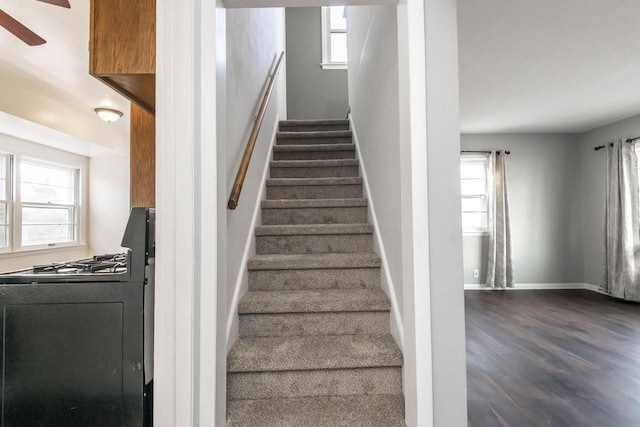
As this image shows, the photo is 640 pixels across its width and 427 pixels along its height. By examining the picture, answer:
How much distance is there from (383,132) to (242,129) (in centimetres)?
86

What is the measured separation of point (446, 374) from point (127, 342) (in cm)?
111

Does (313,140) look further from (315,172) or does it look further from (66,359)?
(66,359)

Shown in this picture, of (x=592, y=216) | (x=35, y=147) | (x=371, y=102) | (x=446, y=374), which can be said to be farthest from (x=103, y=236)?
(x=592, y=216)

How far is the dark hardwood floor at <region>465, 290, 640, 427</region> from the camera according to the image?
65.5 inches

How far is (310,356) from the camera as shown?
1.39 m

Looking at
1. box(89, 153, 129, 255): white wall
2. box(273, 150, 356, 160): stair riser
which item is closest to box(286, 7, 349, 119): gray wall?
box(273, 150, 356, 160): stair riser

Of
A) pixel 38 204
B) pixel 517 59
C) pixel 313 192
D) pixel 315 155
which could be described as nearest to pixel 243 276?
pixel 313 192

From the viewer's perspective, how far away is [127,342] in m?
0.99

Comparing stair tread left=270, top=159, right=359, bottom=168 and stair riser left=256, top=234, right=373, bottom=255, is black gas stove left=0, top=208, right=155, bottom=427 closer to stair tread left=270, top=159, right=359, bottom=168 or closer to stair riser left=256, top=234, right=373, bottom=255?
stair riser left=256, top=234, right=373, bottom=255

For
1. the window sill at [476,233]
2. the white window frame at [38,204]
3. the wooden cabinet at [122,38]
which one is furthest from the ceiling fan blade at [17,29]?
the window sill at [476,233]

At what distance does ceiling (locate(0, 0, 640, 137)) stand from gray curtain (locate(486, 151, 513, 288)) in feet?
3.58

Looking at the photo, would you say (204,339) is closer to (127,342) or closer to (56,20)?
(127,342)

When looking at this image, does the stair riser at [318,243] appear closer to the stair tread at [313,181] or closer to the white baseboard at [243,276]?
the white baseboard at [243,276]

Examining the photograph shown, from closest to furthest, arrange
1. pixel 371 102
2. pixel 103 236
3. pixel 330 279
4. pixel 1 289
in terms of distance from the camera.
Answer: pixel 1 289, pixel 330 279, pixel 371 102, pixel 103 236
